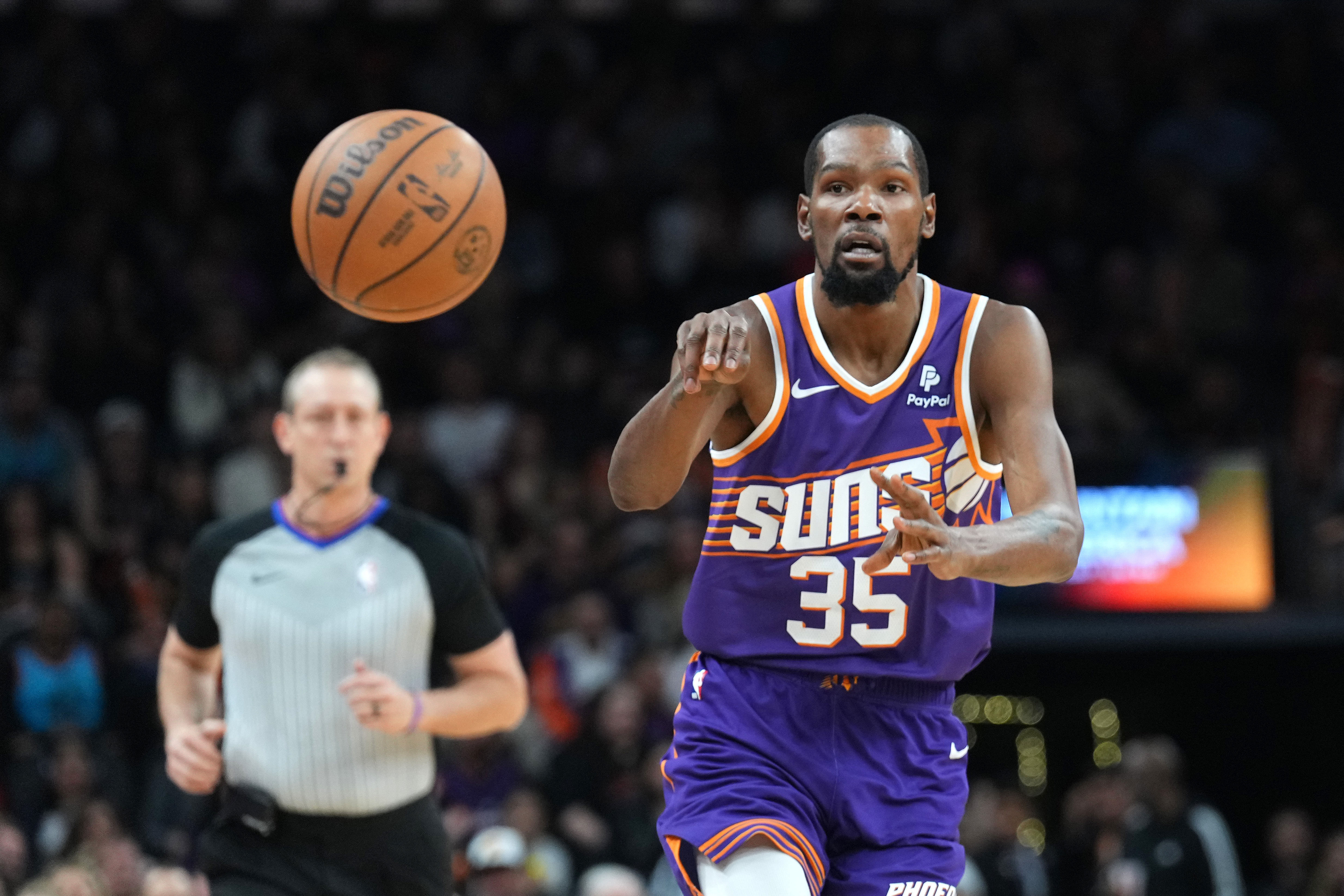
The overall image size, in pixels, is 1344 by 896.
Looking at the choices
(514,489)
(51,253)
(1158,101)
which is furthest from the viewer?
(1158,101)

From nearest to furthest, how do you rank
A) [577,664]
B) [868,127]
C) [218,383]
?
[868,127] → [577,664] → [218,383]

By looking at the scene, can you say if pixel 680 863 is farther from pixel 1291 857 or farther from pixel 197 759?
pixel 1291 857

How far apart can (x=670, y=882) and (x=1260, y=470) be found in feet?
17.6

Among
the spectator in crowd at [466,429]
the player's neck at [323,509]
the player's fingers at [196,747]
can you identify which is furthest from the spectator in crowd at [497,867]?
the spectator in crowd at [466,429]

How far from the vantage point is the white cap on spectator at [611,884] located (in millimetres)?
8781

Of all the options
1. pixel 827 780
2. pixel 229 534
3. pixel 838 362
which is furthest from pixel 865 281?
pixel 229 534

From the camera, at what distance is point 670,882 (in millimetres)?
9711

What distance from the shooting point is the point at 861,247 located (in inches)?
166

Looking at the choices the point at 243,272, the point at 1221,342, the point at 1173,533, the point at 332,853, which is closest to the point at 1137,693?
the point at 1173,533

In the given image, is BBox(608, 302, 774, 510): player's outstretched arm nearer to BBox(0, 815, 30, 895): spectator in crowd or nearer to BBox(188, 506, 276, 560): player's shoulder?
BBox(188, 506, 276, 560): player's shoulder

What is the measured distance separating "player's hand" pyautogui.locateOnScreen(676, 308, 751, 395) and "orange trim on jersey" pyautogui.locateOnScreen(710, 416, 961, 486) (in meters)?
0.45

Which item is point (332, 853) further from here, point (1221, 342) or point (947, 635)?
point (1221, 342)

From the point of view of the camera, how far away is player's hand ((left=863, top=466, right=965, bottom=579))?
3553 millimetres

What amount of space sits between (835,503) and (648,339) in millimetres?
9244
